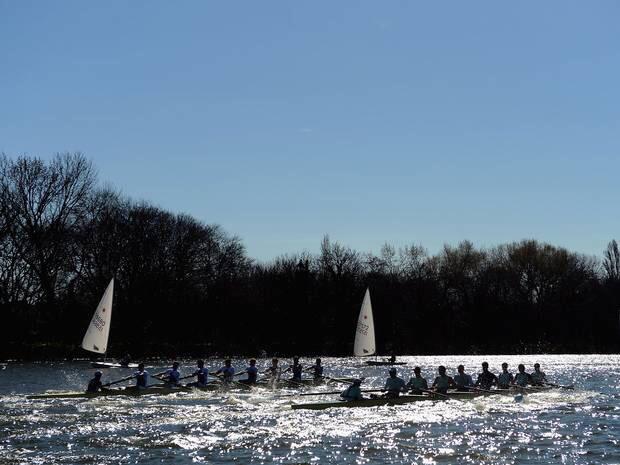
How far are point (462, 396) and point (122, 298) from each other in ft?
171

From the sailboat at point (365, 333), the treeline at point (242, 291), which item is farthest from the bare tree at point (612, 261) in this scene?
the sailboat at point (365, 333)

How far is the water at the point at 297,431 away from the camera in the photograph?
20406 mm

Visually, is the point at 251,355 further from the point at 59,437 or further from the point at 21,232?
the point at 59,437

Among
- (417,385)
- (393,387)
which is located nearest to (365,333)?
(417,385)

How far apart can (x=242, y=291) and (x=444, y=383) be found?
61092 mm

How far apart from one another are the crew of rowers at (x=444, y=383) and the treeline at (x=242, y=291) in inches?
1687

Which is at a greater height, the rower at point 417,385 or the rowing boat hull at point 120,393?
the rower at point 417,385

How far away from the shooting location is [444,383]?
3145 centimetres

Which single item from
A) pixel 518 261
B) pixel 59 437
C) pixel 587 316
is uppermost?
pixel 518 261

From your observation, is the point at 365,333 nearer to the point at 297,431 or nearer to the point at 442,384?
the point at 442,384

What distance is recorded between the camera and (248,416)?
27391 millimetres

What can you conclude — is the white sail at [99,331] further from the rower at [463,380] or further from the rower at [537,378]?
the rower at [537,378]

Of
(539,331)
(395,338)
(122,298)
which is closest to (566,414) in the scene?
(122,298)

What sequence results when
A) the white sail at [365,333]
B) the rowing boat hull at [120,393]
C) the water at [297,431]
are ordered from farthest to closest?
the white sail at [365,333]
the rowing boat hull at [120,393]
the water at [297,431]
